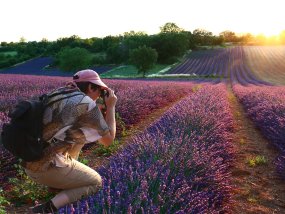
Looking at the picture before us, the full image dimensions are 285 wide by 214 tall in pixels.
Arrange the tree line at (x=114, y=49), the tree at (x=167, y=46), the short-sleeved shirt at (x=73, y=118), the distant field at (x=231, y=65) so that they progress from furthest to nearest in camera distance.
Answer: the tree at (x=167, y=46) → the tree line at (x=114, y=49) → the distant field at (x=231, y=65) → the short-sleeved shirt at (x=73, y=118)

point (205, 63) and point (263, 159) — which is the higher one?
point (263, 159)

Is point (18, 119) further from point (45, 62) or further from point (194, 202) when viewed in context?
point (45, 62)

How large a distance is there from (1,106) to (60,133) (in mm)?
5040

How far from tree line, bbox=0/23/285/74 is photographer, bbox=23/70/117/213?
45401 mm

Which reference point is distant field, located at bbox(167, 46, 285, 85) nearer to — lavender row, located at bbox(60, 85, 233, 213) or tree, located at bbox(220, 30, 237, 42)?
tree, located at bbox(220, 30, 237, 42)

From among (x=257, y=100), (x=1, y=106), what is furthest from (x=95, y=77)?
(x=257, y=100)

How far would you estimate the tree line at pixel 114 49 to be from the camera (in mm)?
49094

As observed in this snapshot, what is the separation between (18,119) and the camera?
2.68 meters

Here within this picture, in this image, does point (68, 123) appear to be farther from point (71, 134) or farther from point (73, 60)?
point (73, 60)

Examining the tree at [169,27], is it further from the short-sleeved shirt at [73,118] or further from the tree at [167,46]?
the short-sleeved shirt at [73,118]

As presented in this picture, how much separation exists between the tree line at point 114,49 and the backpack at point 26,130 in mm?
45769

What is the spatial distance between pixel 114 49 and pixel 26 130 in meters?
59.8

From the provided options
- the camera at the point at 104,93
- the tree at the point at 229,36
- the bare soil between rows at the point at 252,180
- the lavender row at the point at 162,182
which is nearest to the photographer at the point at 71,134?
the camera at the point at 104,93

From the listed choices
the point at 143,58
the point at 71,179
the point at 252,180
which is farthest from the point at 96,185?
the point at 143,58
